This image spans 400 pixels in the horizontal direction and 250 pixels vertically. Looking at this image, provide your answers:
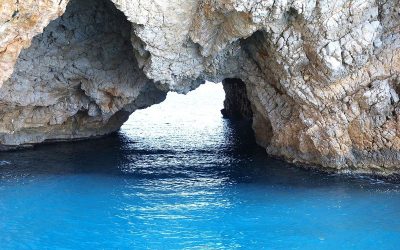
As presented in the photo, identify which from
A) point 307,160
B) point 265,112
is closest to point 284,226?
point 307,160

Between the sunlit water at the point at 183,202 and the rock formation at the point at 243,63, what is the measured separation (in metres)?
1.45

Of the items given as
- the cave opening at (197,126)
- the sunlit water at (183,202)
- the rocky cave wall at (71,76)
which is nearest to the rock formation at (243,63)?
the rocky cave wall at (71,76)

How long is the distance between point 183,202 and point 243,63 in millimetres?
6864

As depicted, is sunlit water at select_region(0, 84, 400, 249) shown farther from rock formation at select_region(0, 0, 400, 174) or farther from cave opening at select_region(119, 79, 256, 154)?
cave opening at select_region(119, 79, 256, 154)

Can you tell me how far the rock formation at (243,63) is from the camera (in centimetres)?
1412

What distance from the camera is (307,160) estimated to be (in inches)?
723

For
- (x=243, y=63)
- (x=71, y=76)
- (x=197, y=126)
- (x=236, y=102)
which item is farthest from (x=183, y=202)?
(x=236, y=102)

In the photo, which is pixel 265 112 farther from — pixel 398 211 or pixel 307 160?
pixel 398 211

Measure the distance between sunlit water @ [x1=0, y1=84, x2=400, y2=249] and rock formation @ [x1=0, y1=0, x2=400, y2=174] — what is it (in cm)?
145

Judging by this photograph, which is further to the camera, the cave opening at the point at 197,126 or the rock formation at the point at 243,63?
the cave opening at the point at 197,126

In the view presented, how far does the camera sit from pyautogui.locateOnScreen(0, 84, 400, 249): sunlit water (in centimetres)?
1193

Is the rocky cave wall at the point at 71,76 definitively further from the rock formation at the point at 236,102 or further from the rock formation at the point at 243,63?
the rock formation at the point at 236,102

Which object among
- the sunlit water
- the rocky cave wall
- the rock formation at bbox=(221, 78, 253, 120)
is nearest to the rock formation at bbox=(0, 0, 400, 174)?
the rocky cave wall

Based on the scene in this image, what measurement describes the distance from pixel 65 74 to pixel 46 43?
2.00m
